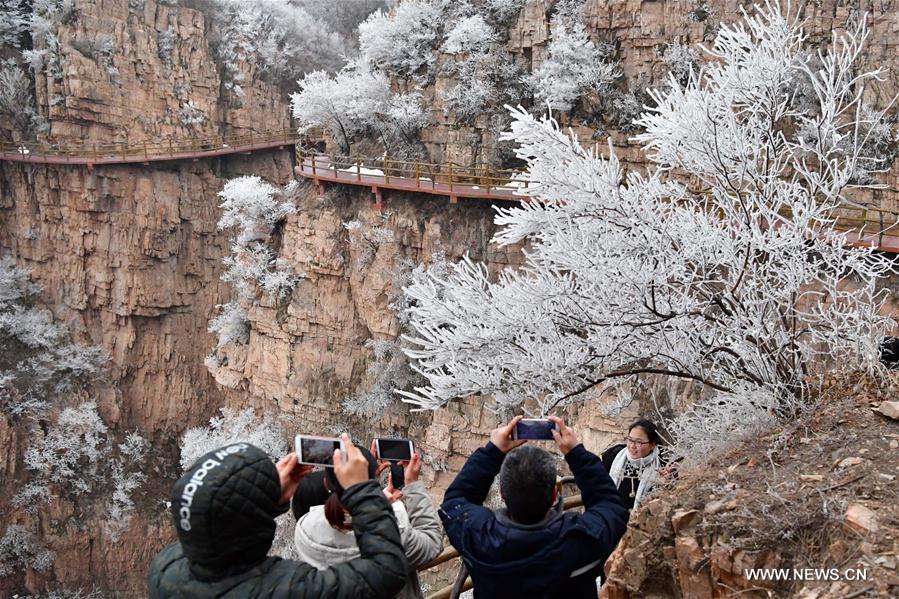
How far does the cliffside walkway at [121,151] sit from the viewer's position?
909 inches

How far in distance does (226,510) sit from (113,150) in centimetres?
2503

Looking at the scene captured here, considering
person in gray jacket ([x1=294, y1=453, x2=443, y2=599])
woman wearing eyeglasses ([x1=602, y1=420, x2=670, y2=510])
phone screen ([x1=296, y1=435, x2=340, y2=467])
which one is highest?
phone screen ([x1=296, y1=435, x2=340, y2=467])

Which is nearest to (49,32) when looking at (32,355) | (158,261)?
(158,261)

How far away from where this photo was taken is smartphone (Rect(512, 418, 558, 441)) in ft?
10.1

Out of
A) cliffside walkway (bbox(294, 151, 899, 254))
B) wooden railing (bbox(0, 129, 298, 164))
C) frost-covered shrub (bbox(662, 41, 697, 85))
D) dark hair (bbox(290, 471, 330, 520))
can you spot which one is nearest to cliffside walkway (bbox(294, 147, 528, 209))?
cliffside walkway (bbox(294, 151, 899, 254))

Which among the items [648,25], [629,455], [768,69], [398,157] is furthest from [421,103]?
[629,455]

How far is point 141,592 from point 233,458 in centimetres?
2441

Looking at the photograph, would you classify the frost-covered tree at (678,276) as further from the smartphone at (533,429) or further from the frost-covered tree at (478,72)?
the frost-covered tree at (478,72)

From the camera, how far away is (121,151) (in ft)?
77.1

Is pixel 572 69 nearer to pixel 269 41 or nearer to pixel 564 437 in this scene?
pixel 564 437

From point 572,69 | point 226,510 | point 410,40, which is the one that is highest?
point 410,40

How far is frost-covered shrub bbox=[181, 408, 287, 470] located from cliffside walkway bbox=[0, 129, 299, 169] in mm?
9641

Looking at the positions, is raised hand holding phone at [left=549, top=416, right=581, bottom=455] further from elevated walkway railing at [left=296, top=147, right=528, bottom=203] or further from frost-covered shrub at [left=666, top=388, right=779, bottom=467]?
elevated walkway railing at [left=296, top=147, right=528, bottom=203]

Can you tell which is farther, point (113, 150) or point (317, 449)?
point (113, 150)
